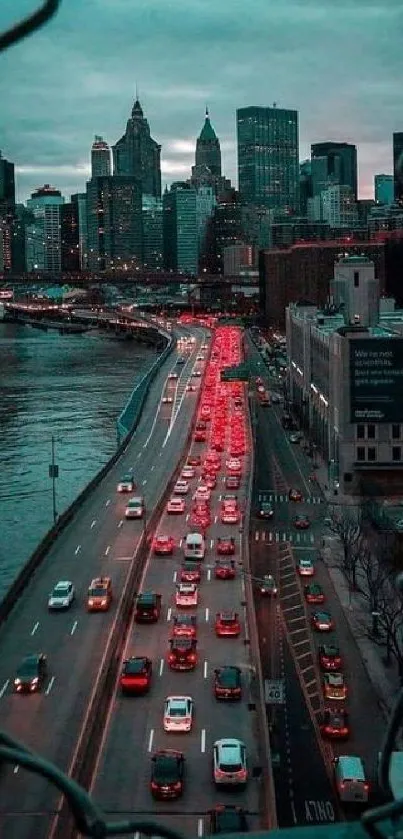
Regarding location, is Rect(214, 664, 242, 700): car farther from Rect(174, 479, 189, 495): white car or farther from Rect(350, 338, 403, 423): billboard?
Rect(350, 338, 403, 423): billboard

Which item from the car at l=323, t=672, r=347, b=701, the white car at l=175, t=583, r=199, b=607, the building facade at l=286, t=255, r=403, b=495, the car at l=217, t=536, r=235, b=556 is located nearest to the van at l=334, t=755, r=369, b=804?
the car at l=323, t=672, r=347, b=701

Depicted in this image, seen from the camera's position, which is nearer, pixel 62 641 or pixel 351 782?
pixel 351 782

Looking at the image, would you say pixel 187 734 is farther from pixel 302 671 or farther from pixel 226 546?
pixel 226 546

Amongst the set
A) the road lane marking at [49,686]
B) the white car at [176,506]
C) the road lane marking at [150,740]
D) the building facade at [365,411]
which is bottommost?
the road lane marking at [150,740]

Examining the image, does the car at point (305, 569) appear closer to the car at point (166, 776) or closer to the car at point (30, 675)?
the car at point (30, 675)

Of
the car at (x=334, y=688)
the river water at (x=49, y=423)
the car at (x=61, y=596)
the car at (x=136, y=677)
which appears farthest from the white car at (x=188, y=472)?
the car at (x=136, y=677)

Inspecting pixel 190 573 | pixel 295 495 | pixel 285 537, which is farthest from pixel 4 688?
pixel 295 495
